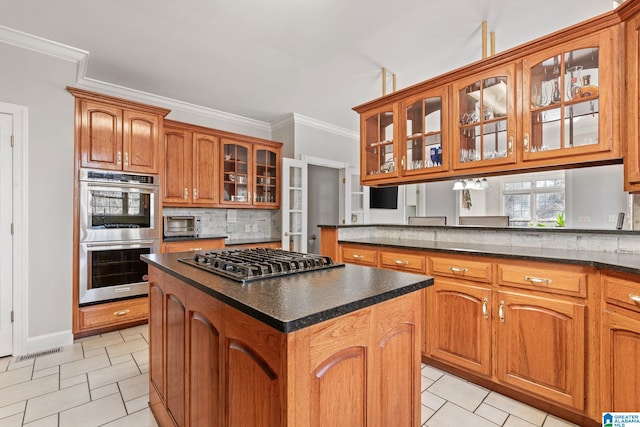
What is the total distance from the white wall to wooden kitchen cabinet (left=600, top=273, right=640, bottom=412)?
3907 mm

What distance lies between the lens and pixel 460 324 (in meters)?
2.10

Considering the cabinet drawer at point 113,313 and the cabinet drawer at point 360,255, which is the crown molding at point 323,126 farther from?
the cabinet drawer at point 113,313

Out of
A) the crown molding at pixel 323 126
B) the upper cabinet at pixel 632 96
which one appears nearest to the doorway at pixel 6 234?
the crown molding at pixel 323 126

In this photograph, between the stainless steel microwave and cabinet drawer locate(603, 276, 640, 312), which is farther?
the stainless steel microwave

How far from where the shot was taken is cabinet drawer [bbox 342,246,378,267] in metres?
2.70

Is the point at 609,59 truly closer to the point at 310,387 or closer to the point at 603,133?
the point at 603,133

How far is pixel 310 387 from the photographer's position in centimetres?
80

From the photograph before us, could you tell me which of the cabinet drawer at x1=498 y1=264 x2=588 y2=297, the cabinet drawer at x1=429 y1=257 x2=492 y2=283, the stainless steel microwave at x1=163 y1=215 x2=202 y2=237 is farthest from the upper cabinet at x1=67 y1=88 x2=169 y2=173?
the cabinet drawer at x1=498 y1=264 x2=588 y2=297

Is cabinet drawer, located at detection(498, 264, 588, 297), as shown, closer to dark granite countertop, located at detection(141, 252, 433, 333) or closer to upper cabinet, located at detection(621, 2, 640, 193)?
upper cabinet, located at detection(621, 2, 640, 193)

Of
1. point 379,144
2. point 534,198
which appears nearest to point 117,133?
point 379,144

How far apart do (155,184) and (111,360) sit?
1693 mm

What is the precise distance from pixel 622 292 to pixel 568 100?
123cm

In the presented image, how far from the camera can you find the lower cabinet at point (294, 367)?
2.59 ft

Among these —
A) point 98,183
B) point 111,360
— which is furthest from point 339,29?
point 111,360
